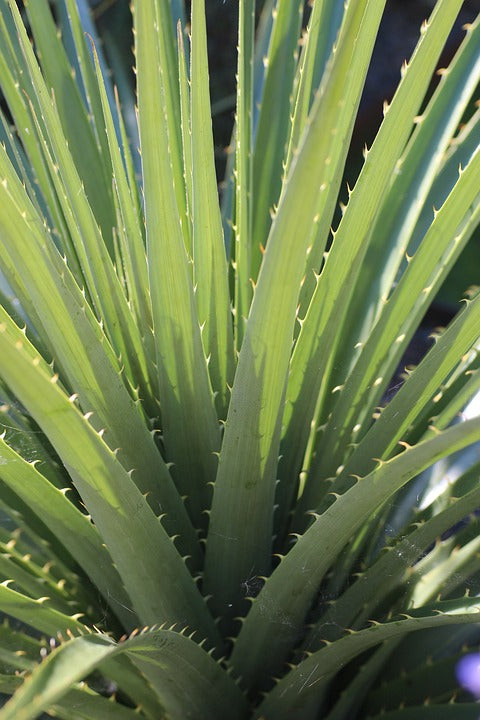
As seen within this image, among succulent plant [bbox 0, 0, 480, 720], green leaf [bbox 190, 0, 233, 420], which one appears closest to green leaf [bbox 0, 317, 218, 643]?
succulent plant [bbox 0, 0, 480, 720]

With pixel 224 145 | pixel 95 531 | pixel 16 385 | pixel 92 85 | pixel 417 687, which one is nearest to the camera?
pixel 16 385

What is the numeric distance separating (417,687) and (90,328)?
48cm

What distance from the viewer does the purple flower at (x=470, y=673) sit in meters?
0.69

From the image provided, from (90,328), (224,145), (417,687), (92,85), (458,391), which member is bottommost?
(417,687)

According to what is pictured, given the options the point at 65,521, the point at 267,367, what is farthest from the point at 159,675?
the point at 267,367

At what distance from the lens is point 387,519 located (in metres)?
0.77

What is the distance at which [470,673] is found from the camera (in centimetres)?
71

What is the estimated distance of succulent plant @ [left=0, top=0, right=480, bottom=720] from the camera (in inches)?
19.3

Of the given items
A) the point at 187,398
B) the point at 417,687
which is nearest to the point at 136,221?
the point at 187,398

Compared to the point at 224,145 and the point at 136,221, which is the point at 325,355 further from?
the point at 224,145

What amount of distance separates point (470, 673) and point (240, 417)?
1.27 ft

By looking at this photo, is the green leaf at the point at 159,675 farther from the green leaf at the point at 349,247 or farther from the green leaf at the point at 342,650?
the green leaf at the point at 349,247

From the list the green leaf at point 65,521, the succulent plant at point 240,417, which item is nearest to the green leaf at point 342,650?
the succulent plant at point 240,417

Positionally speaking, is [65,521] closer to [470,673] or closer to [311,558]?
[311,558]
